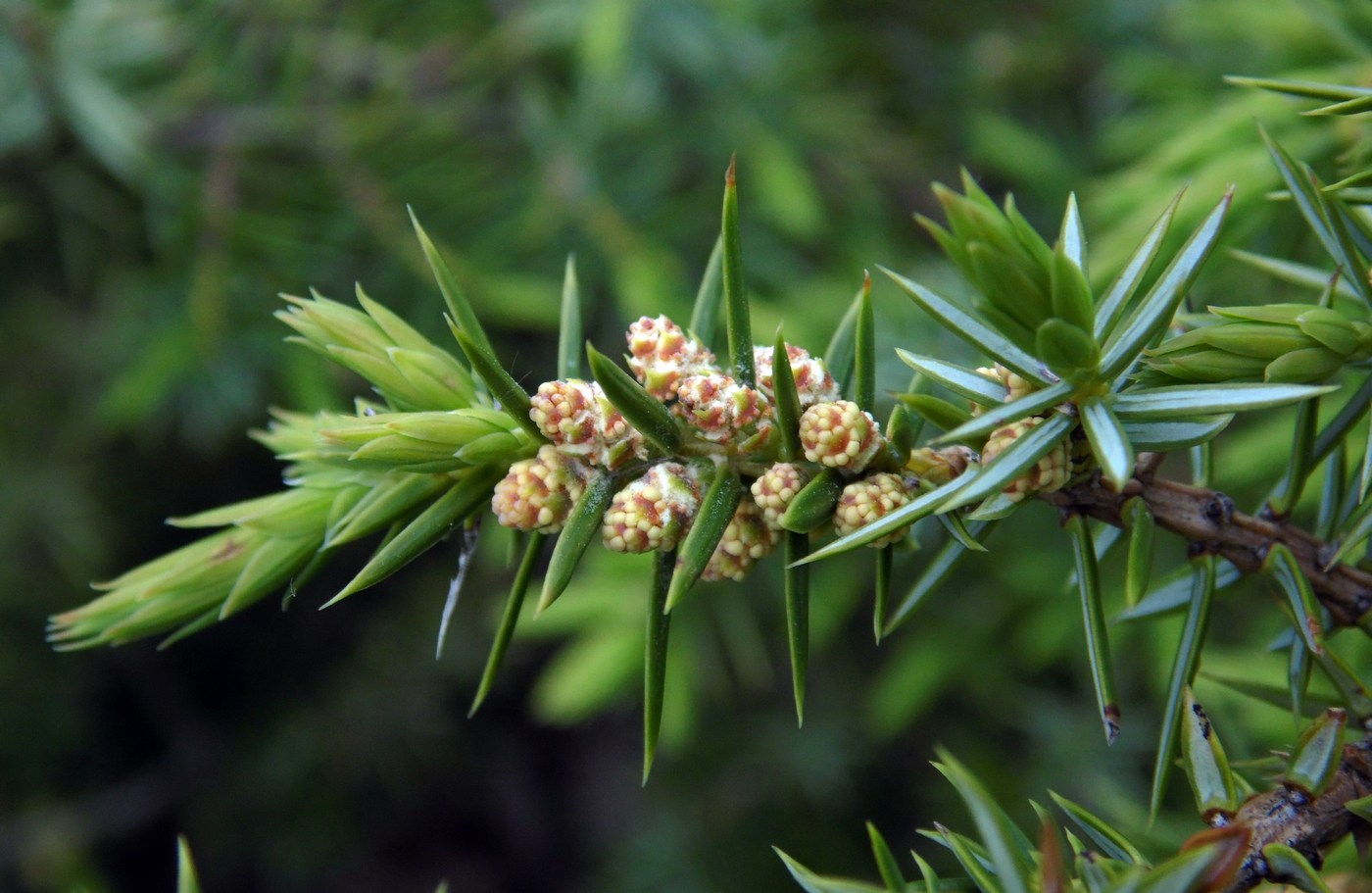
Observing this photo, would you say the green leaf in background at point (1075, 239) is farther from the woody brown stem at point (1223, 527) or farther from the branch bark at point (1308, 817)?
the branch bark at point (1308, 817)

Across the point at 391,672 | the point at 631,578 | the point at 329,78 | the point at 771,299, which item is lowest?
the point at 391,672

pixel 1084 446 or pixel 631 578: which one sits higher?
pixel 1084 446

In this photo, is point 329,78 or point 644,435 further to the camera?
point 329,78

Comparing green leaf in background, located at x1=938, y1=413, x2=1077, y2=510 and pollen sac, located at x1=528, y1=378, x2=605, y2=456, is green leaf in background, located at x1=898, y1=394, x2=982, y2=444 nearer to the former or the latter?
green leaf in background, located at x1=938, y1=413, x2=1077, y2=510

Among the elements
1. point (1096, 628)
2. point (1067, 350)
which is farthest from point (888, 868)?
point (1067, 350)

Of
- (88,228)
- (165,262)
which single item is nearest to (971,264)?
(165,262)

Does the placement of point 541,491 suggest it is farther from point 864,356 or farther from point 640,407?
point 864,356

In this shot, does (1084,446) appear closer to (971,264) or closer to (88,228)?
(971,264)
